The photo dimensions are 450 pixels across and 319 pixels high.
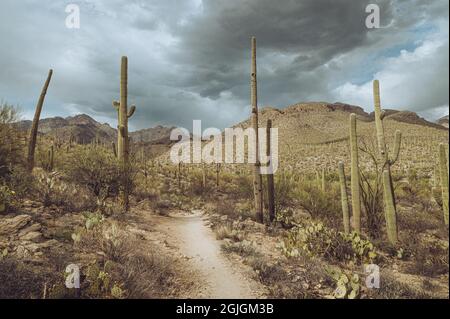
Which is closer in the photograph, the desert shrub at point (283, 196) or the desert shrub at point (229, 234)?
the desert shrub at point (229, 234)

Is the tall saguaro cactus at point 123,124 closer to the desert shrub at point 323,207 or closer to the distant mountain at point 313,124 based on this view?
the desert shrub at point 323,207

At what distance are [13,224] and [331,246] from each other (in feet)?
21.8

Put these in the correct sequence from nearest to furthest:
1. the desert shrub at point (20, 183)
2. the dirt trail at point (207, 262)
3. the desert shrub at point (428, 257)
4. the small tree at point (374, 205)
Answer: the dirt trail at point (207, 262)
the desert shrub at point (428, 257)
the desert shrub at point (20, 183)
the small tree at point (374, 205)

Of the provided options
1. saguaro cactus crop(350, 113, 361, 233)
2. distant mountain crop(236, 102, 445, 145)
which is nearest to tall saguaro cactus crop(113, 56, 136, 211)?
saguaro cactus crop(350, 113, 361, 233)

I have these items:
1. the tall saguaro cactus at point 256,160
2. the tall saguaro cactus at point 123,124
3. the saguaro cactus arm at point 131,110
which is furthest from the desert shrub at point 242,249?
the saguaro cactus arm at point 131,110

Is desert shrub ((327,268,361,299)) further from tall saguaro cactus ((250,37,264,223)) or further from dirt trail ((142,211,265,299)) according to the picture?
tall saguaro cactus ((250,37,264,223))

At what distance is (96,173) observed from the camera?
11.0 m

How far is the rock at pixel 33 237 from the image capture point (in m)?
6.16

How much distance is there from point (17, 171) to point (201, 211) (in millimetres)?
7019

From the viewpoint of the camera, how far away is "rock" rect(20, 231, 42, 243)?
20.2 ft

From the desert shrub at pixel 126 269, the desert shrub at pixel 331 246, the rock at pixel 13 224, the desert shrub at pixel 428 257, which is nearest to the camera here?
the desert shrub at pixel 126 269

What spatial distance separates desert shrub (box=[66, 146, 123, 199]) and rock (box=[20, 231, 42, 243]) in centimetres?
439

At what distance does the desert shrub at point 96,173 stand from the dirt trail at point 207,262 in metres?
1.85
